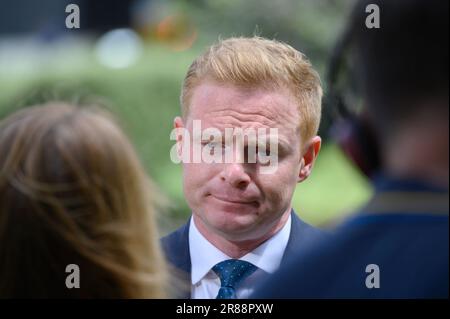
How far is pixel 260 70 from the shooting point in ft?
6.78

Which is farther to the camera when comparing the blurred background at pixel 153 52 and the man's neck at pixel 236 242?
the blurred background at pixel 153 52

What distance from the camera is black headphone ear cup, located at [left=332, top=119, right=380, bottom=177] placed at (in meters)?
1.29

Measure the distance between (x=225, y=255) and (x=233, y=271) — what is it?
0.18 feet

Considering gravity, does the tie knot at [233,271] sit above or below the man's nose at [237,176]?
below

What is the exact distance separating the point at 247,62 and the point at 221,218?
0.41m

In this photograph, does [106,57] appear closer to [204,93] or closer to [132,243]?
[204,93]

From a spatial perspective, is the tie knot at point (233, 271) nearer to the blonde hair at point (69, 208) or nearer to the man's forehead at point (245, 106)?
the man's forehead at point (245, 106)

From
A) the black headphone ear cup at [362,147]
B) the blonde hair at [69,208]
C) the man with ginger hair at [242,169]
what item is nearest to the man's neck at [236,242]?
the man with ginger hair at [242,169]

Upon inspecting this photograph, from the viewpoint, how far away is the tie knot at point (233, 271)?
2.09 meters

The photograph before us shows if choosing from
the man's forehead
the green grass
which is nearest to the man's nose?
the man's forehead

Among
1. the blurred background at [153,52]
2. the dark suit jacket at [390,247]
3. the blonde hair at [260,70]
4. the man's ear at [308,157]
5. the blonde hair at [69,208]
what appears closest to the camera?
the dark suit jacket at [390,247]

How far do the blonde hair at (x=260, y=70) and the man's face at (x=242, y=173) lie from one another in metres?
0.02

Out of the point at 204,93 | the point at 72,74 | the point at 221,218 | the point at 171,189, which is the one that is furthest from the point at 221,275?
the point at 72,74

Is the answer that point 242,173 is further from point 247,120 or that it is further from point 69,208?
point 69,208
